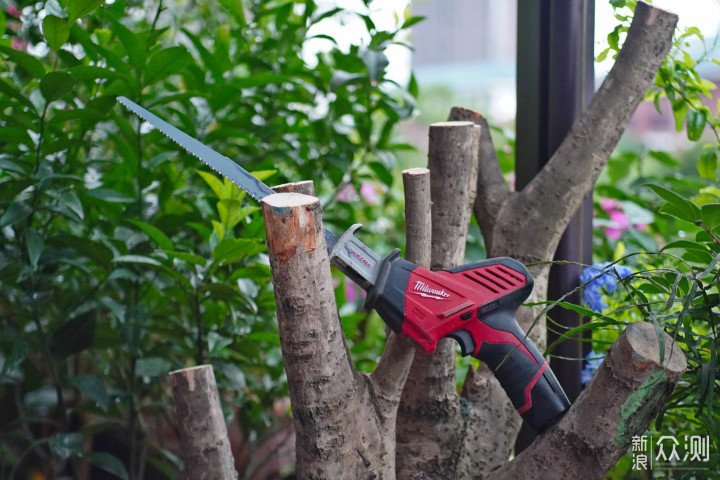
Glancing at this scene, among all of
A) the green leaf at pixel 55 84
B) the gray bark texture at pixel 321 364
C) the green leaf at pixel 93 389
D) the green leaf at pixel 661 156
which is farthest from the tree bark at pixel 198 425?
the green leaf at pixel 661 156

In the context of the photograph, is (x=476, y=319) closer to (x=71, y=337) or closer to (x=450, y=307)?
(x=450, y=307)

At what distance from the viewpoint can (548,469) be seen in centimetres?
51

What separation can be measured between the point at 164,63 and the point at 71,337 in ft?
1.22

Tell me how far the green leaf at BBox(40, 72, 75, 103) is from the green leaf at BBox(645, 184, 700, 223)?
59 cm

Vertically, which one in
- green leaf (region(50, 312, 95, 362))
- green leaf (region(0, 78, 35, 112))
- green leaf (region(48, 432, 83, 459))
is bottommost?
green leaf (region(48, 432, 83, 459))

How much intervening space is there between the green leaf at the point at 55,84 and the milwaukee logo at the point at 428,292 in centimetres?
43

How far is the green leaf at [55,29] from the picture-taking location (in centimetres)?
62

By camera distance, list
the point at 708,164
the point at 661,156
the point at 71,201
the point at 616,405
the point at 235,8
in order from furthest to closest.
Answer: the point at 661,156 < the point at 235,8 < the point at 708,164 < the point at 71,201 < the point at 616,405

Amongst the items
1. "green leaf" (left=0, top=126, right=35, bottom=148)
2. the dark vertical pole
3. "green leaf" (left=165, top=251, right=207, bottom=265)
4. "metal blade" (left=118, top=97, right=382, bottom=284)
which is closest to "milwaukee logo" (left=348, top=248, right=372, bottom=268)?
"metal blade" (left=118, top=97, right=382, bottom=284)

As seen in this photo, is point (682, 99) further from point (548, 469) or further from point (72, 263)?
point (72, 263)

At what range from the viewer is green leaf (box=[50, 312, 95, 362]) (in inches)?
30.3

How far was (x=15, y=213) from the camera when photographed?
679mm

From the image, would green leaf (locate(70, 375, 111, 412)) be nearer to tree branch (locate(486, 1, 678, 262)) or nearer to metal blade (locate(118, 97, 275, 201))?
metal blade (locate(118, 97, 275, 201))

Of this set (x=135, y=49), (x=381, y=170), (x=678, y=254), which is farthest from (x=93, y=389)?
(x=678, y=254)
